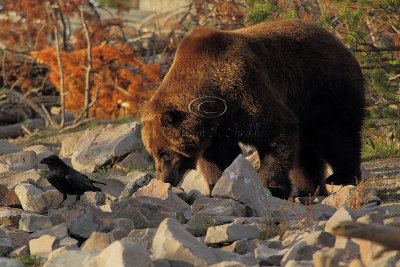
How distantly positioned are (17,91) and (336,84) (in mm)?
10338

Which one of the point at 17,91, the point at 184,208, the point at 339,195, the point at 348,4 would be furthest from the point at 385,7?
the point at 17,91

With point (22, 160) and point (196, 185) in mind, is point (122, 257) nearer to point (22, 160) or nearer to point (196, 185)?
point (196, 185)

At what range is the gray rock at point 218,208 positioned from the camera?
186 inches

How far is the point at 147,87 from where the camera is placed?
1330 centimetres

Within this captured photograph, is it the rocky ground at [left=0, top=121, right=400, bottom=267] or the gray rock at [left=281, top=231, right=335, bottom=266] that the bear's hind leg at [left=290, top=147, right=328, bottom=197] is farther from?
the gray rock at [left=281, top=231, right=335, bottom=266]

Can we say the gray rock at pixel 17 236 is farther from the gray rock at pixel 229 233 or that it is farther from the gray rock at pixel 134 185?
the gray rock at pixel 229 233

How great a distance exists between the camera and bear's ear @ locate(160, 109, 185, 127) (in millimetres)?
5746

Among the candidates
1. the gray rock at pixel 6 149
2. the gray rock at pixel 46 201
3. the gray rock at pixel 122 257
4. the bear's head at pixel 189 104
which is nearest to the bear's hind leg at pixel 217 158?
the bear's head at pixel 189 104

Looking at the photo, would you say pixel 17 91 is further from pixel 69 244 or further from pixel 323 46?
pixel 69 244

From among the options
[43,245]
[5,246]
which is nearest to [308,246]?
[43,245]

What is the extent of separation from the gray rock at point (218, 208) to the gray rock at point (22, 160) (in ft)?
12.0

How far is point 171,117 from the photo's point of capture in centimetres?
576

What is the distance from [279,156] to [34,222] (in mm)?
2431

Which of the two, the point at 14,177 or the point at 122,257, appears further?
the point at 14,177
